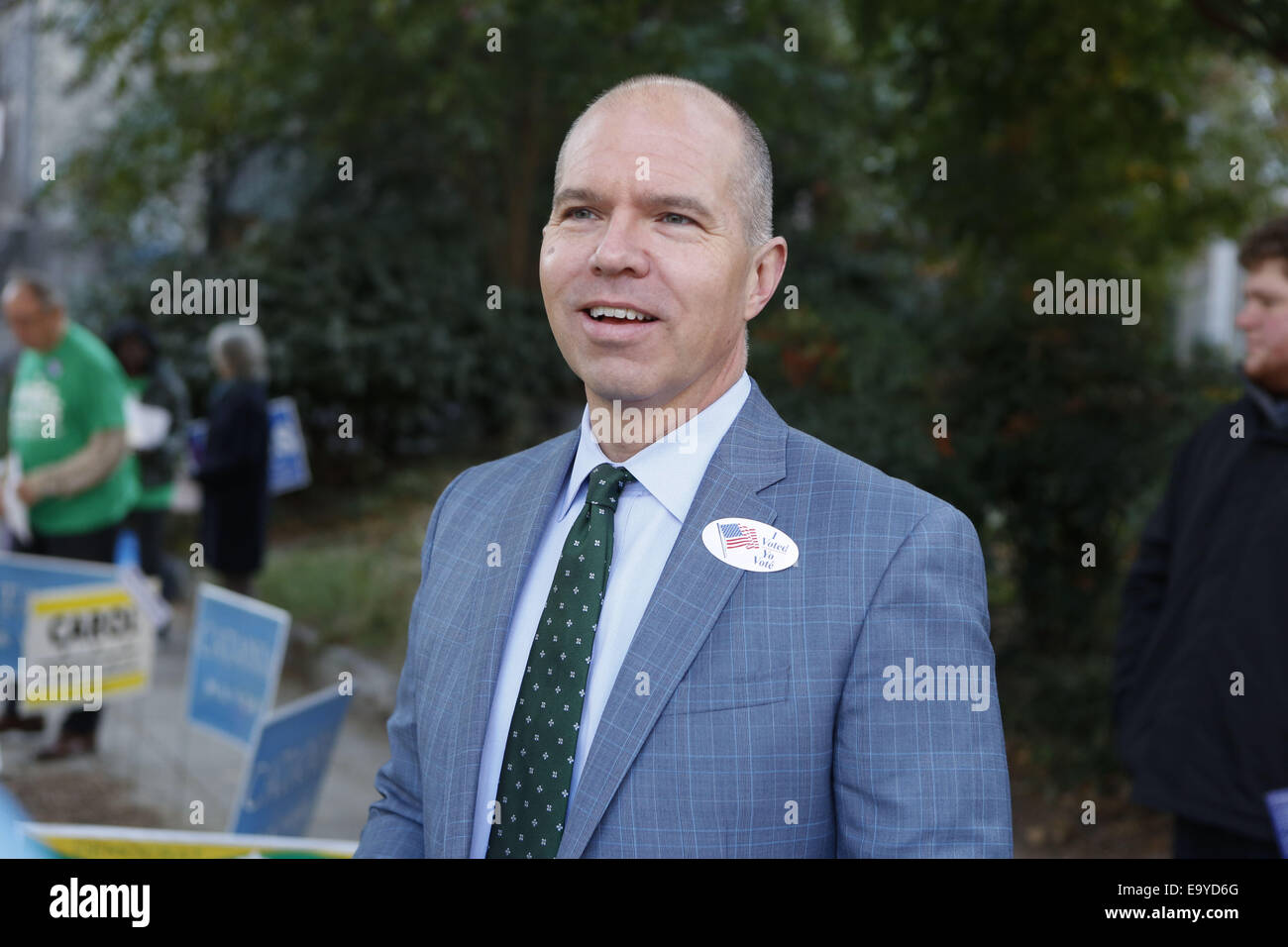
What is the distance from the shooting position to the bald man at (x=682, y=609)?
5.61ft

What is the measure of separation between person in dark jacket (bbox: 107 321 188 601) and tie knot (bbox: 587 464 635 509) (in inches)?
267

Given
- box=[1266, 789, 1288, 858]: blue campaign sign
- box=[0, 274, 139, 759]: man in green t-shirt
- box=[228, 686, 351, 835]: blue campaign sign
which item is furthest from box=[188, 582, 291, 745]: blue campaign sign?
box=[1266, 789, 1288, 858]: blue campaign sign

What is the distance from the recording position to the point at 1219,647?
3.17m

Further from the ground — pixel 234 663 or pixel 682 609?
pixel 682 609

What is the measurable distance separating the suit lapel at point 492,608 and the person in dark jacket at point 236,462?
526cm

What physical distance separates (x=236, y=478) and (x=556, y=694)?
5.74 m

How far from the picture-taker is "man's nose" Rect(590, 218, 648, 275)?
188 centimetres

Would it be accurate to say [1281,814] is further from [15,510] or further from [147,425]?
[147,425]

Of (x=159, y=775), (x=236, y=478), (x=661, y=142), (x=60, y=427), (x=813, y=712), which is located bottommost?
(x=159, y=775)

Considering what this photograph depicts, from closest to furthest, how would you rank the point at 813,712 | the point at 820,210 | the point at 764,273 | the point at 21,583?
the point at 813,712
the point at 764,273
the point at 21,583
the point at 820,210

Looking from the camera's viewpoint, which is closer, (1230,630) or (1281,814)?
(1281,814)

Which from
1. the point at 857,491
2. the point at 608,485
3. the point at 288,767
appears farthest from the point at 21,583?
the point at 857,491
